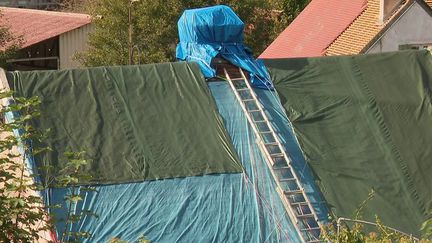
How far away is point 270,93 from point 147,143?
8.15ft

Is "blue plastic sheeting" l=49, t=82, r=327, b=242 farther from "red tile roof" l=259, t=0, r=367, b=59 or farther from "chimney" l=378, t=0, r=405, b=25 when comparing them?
"red tile roof" l=259, t=0, r=367, b=59

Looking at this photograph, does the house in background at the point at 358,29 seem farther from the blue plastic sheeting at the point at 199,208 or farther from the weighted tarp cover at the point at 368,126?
the blue plastic sheeting at the point at 199,208

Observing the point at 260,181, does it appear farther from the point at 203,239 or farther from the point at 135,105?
the point at 135,105

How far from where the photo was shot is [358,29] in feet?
88.2

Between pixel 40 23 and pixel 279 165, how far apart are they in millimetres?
27289

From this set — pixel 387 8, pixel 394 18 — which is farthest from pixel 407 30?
pixel 387 8

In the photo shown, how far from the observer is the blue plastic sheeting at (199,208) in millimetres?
12727

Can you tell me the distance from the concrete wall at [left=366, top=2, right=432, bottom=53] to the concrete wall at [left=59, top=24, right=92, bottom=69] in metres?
15.5

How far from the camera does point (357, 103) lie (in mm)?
15078

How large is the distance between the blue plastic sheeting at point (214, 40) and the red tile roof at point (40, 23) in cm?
1988

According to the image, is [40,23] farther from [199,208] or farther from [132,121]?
[199,208]

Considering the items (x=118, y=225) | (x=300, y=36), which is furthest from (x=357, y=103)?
(x=300, y=36)

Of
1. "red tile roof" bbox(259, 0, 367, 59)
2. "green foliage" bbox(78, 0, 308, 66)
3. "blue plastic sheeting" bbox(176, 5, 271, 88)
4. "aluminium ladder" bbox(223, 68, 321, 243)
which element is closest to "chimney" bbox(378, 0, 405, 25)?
"red tile roof" bbox(259, 0, 367, 59)

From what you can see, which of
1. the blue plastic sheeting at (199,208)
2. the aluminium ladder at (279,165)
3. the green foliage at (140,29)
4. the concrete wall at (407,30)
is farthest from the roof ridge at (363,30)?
the blue plastic sheeting at (199,208)
